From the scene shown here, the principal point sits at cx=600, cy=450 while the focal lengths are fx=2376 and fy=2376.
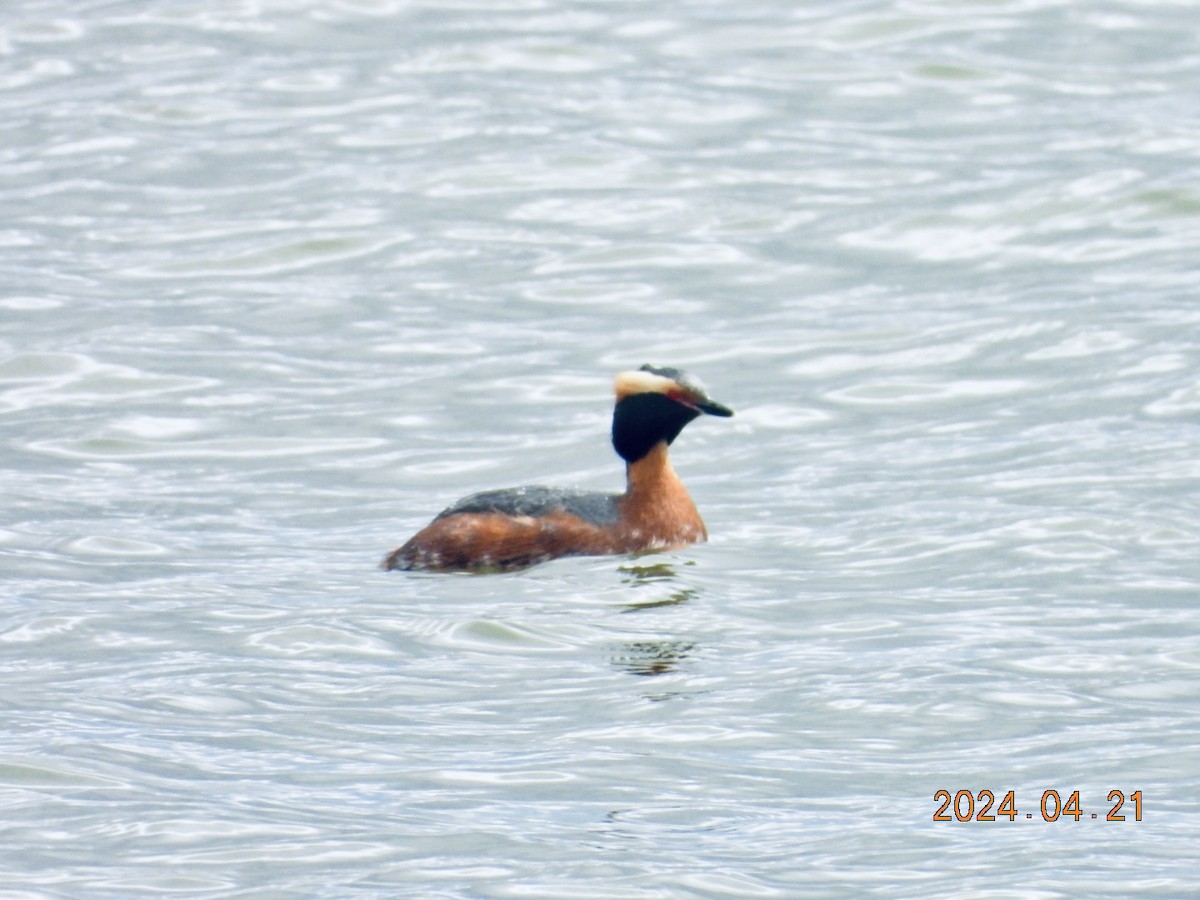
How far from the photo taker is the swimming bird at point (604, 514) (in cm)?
1206

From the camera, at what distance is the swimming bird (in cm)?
1206

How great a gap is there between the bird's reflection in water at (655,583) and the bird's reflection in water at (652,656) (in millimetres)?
698

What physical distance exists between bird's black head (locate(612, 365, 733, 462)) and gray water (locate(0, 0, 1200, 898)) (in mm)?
645

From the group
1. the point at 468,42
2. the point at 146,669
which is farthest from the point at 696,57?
the point at 146,669

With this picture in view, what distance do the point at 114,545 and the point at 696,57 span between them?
14.0 meters

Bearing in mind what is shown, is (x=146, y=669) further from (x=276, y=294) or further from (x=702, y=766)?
(x=276, y=294)

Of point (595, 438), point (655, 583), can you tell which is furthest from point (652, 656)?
point (595, 438)

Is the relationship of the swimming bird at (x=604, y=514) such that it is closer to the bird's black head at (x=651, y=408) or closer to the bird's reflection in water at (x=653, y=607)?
the bird's black head at (x=651, y=408)

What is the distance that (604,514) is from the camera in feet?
40.5
